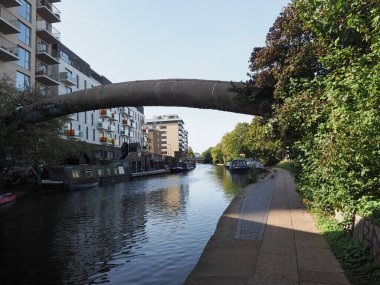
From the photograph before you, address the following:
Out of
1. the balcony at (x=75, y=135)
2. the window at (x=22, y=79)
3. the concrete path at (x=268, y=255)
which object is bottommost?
the concrete path at (x=268, y=255)

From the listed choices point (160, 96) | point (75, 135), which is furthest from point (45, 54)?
point (160, 96)

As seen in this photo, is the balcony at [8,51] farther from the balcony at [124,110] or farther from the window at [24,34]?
the balcony at [124,110]

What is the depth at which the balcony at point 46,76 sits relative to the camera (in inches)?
1730

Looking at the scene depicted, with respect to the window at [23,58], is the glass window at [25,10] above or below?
above

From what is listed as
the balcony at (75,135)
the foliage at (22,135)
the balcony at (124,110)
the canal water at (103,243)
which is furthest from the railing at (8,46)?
the balcony at (124,110)

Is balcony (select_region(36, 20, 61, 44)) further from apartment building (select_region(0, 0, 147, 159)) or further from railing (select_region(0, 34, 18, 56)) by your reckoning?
railing (select_region(0, 34, 18, 56))

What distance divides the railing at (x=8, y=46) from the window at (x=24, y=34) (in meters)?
2.39

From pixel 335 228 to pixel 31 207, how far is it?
720 inches

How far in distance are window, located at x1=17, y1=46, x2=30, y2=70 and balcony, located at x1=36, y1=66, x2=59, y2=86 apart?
1.96m

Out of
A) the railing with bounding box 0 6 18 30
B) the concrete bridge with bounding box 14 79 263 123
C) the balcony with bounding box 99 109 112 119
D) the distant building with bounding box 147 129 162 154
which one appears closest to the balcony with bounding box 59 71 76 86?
the railing with bounding box 0 6 18 30

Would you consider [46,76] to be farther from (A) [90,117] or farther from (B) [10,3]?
(A) [90,117]

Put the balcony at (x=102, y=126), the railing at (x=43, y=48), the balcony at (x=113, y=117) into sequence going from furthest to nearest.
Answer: the balcony at (x=113, y=117), the balcony at (x=102, y=126), the railing at (x=43, y=48)

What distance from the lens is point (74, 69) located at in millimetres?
59344

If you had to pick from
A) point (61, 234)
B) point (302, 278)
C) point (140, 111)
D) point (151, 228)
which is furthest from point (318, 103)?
point (140, 111)
